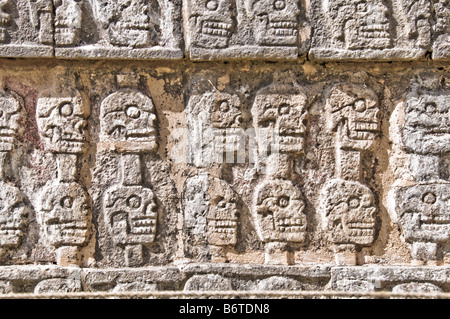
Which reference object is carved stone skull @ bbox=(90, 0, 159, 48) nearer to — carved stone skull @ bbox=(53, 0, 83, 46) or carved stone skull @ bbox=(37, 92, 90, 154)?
carved stone skull @ bbox=(53, 0, 83, 46)

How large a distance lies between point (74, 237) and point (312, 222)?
139 centimetres

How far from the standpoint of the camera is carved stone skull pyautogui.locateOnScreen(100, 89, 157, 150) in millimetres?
3465

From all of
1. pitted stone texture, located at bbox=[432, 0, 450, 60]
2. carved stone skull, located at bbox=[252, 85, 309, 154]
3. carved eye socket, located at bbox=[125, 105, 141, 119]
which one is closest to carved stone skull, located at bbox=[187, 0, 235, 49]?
carved stone skull, located at bbox=[252, 85, 309, 154]

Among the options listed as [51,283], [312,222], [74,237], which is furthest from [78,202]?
[312,222]

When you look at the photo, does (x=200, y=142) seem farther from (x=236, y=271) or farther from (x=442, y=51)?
(x=442, y=51)

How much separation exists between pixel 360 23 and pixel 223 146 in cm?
108

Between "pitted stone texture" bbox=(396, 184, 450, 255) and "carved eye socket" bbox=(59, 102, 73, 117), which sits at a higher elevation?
"carved eye socket" bbox=(59, 102, 73, 117)

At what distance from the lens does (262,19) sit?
11.4 feet

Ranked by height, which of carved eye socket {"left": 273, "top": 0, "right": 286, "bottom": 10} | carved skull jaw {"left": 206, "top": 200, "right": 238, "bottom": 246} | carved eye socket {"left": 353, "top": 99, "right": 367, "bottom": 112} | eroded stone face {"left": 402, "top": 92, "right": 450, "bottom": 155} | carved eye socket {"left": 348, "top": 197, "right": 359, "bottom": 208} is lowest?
carved skull jaw {"left": 206, "top": 200, "right": 238, "bottom": 246}

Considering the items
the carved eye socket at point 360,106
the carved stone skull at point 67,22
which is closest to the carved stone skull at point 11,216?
the carved stone skull at point 67,22

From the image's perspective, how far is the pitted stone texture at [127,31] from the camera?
3432 millimetres

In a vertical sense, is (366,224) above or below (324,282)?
above

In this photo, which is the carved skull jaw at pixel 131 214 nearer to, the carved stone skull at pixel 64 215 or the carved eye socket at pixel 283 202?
the carved stone skull at pixel 64 215

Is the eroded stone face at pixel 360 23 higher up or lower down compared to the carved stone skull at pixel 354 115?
higher up
